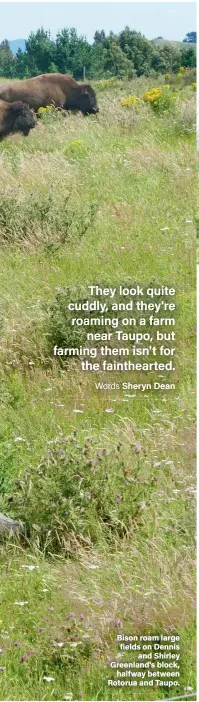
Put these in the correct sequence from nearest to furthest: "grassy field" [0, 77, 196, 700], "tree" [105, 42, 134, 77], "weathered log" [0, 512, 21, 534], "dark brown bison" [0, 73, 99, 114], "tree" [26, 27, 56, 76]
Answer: "grassy field" [0, 77, 196, 700], "weathered log" [0, 512, 21, 534], "tree" [26, 27, 56, 76], "tree" [105, 42, 134, 77], "dark brown bison" [0, 73, 99, 114]

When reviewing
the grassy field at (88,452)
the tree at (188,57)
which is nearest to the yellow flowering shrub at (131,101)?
the tree at (188,57)

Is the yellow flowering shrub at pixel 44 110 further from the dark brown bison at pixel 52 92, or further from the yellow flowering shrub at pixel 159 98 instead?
the yellow flowering shrub at pixel 159 98

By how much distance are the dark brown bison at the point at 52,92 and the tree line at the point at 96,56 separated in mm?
315

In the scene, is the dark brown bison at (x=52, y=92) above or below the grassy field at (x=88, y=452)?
above

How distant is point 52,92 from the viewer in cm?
2106

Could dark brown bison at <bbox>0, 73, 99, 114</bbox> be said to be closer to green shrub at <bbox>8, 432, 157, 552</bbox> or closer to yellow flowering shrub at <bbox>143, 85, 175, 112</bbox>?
yellow flowering shrub at <bbox>143, 85, 175, 112</bbox>

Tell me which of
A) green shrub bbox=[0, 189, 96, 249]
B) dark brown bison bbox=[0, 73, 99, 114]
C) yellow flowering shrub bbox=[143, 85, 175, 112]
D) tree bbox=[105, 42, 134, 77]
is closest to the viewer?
green shrub bbox=[0, 189, 96, 249]

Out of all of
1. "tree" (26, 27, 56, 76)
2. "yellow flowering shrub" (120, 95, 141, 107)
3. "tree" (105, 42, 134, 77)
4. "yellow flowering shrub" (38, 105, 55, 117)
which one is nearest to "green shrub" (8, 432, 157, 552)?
"tree" (26, 27, 56, 76)

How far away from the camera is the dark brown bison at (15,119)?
18828 millimetres

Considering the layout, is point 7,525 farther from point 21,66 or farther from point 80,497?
point 21,66

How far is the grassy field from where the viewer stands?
4.80 meters

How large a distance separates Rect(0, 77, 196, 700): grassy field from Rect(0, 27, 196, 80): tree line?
198 cm

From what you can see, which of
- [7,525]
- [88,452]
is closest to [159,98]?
[88,452]

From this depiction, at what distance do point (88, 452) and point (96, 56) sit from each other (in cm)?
1214
